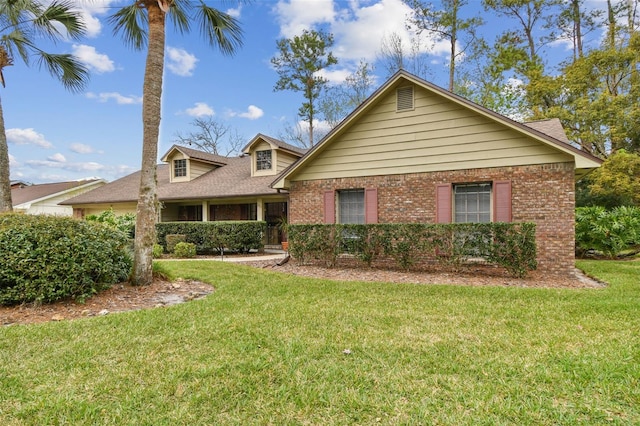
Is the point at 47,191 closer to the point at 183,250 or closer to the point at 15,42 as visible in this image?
the point at 183,250

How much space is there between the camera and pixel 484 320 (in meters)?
4.50

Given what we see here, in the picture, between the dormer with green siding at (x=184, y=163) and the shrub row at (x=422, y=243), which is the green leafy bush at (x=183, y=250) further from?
the dormer with green siding at (x=184, y=163)

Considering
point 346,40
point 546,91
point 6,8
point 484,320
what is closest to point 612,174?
point 546,91

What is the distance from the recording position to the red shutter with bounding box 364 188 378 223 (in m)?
10.1

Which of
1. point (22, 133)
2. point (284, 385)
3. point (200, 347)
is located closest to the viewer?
point (284, 385)

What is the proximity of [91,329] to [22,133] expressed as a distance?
2514cm

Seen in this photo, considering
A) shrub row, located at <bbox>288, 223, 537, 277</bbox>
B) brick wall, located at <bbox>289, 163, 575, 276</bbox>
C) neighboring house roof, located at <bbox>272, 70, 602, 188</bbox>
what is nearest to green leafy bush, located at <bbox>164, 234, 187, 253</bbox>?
neighboring house roof, located at <bbox>272, 70, 602, 188</bbox>

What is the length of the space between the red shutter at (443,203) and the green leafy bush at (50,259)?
7.46 m

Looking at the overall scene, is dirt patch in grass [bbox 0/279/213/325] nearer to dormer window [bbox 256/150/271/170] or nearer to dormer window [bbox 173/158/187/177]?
dormer window [bbox 256/150/271/170]

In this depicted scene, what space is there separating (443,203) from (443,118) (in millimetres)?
2226

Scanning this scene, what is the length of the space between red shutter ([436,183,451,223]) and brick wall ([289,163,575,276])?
0.14 metres

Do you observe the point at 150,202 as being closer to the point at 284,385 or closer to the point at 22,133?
the point at 284,385

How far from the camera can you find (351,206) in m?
10.8

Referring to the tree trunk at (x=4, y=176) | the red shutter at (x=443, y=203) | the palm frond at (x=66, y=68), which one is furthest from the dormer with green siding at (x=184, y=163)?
the red shutter at (x=443, y=203)
